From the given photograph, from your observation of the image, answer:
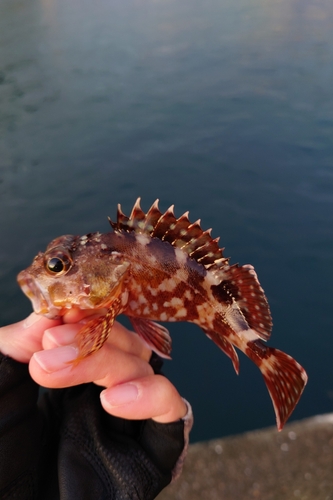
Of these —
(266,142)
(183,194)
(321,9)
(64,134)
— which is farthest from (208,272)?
(321,9)

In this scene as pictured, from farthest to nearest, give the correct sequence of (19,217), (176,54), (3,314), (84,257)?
1. (176,54)
2. (19,217)
3. (3,314)
4. (84,257)

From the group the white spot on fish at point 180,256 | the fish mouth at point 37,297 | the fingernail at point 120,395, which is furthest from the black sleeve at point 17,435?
the white spot on fish at point 180,256

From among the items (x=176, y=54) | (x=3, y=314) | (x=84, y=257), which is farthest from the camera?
(x=176, y=54)

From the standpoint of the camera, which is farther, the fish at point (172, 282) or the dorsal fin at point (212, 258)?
the dorsal fin at point (212, 258)

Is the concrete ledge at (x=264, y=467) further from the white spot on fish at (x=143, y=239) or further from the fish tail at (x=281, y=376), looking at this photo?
the white spot on fish at (x=143, y=239)

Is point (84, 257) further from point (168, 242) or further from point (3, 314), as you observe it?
point (3, 314)

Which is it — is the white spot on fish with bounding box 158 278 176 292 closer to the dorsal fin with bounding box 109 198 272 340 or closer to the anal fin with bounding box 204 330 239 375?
the dorsal fin with bounding box 109 198 272 340

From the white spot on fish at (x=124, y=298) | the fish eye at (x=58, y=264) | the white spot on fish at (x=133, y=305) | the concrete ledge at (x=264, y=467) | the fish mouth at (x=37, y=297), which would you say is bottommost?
the concrete ledge at (x=264, y=467)
